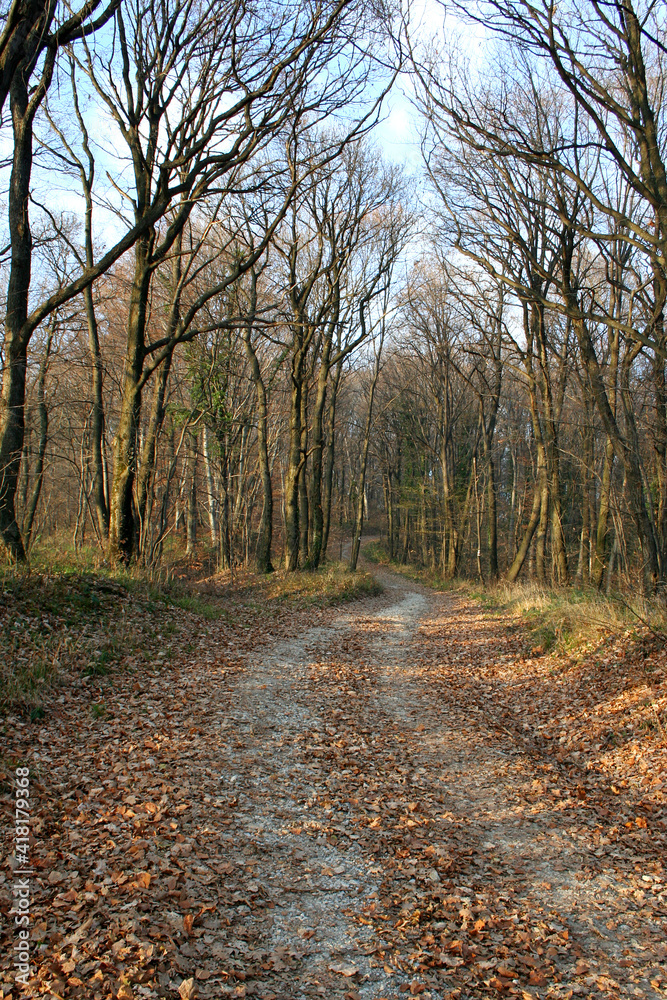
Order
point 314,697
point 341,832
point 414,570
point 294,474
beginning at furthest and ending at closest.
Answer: point 414,570 → point 294,474 → point 314,697 → point 341,832

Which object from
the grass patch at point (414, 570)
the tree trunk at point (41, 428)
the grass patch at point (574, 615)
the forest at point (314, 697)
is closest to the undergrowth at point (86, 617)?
the forest at point (314, 697)

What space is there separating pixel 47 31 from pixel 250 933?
12397mm

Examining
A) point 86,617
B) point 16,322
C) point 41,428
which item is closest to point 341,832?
point 86,617

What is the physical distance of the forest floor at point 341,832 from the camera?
3322 millimetres

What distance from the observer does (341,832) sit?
16.0 feet

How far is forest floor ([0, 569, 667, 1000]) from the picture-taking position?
3.32m

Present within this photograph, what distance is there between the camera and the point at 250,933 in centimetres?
356

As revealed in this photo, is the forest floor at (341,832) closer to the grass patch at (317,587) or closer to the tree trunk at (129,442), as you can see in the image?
the tree trunk at (129,442)

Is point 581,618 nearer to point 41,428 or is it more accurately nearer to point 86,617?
point 86,617

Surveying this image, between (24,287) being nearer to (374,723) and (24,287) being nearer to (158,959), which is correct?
(374,723)

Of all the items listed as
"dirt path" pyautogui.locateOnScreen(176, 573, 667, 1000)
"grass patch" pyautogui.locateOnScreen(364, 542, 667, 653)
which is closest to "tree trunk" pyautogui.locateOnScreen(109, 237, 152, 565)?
"dirt path" pyautogui.locateOnScreen(176, 573, 667, 1000)

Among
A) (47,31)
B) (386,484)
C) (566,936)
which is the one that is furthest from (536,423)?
(386,484)

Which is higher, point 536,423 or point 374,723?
point 536,423

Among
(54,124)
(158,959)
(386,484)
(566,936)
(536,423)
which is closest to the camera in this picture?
(158,959)
